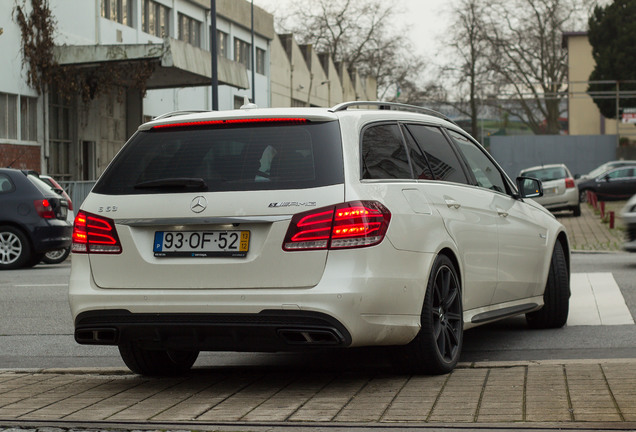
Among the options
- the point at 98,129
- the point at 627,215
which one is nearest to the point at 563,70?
the point at 98,129

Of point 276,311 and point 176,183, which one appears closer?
point 276,311


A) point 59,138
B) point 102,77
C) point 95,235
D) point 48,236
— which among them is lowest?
point 48,236

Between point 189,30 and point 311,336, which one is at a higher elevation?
point 189,30

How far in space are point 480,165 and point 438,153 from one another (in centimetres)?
81

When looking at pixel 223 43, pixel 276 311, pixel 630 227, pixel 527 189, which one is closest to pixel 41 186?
pixel 630 227

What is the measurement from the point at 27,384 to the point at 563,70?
76.3 meters

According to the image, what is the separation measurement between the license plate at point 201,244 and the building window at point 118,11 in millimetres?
29115

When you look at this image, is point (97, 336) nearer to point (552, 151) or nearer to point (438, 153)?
point (438, 153)

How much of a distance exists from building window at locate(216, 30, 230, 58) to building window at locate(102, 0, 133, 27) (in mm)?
9960

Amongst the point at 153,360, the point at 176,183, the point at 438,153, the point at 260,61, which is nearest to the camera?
the point at 176,183

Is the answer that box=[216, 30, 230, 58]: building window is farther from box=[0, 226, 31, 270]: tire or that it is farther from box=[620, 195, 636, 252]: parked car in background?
box=[620, 195, 636, 252]: parked car in background

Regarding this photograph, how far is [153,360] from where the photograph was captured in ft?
22.1

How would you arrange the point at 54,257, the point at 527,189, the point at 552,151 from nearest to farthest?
the point at 527,189, the point at 54,257, the point at 552,151

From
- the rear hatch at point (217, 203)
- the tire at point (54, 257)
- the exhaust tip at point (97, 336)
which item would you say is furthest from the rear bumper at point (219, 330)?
the tire at point (54, 257)
